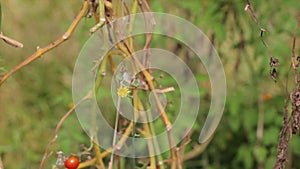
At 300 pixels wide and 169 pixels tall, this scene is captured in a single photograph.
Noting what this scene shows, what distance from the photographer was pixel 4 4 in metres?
3.93

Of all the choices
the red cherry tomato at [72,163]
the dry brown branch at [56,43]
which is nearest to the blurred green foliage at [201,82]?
the dry brown branch at [56,43]

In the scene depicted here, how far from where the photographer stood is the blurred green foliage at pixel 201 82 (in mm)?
2381

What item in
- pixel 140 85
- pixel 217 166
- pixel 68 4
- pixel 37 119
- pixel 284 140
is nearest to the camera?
pixel 284 140

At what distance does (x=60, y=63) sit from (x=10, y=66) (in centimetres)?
27

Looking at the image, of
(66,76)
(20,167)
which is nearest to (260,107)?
(20,167)

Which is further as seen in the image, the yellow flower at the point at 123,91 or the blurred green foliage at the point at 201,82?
the blurred green foliage at the point at 201,82

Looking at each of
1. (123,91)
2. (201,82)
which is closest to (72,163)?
(123,91)

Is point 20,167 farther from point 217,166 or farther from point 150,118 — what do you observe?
point 150,118

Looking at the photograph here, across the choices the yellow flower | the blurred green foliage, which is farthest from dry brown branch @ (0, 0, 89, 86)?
the blurred green foliage

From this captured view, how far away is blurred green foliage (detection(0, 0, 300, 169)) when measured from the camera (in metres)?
2.38

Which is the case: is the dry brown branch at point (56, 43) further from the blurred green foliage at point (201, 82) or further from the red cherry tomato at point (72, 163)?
the blurred green foliage at point (201, 82)

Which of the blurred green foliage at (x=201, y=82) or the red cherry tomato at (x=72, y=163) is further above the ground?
the blurred green foliage at (x=201, y=82)

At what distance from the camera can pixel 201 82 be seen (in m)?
2.99

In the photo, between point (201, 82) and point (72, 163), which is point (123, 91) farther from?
point (201, 82)
